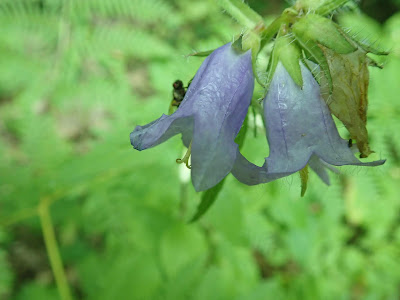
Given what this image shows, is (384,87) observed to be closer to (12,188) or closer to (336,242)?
(336,242)

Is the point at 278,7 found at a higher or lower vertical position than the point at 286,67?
lower

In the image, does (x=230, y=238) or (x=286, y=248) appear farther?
(x=286, y=248)

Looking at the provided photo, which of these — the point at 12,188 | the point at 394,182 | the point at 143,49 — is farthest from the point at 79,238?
the point at 394,182

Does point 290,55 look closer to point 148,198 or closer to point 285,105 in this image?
point 285,105

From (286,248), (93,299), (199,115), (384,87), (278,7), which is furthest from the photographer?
(278,7)

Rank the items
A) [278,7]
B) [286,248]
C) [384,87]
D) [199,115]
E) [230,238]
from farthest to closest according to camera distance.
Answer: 1. [278,7]
2. [286,248]
3. [384,87]
4. [230,238]
5. [199,115]

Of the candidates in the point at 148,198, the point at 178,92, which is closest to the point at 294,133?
the point at 178,92
